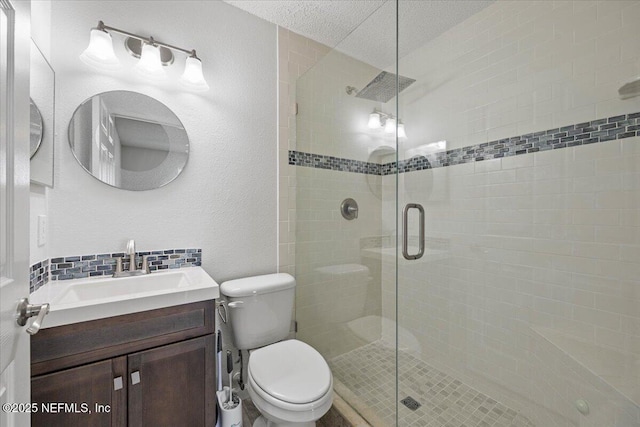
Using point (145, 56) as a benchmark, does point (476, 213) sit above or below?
below

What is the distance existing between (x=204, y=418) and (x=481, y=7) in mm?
2549

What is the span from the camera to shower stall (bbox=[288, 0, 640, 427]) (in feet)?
3.98

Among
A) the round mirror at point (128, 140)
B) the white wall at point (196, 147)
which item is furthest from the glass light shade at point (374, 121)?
the round mirror at point (128, 140)

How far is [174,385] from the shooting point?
3.84ft

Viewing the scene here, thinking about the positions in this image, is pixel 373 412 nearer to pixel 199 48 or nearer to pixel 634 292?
pixel 634 292

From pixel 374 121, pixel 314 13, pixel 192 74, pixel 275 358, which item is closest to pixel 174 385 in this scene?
pixel 275 358

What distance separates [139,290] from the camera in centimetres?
139

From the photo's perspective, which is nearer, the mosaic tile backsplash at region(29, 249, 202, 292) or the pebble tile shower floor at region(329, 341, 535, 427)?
the mosaic tile backsplash at region(29, 249, 202, 292)

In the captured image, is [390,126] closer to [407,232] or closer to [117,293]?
[407,232]

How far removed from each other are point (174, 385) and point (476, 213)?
172 cm

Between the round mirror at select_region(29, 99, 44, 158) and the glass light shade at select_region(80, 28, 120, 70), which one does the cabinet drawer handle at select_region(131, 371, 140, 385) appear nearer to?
the round mirror at select_region(29, 99, 44, 158)

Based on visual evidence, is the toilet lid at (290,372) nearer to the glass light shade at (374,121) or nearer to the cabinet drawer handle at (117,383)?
the cabinet drawer handle at (117,383)

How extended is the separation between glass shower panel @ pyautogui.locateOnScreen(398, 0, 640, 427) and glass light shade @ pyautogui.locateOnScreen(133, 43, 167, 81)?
137 centimetres

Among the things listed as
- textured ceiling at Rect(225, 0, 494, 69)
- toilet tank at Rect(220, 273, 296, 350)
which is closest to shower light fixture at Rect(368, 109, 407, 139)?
textured ceiling at Rect(225, 0, 494, 69)
